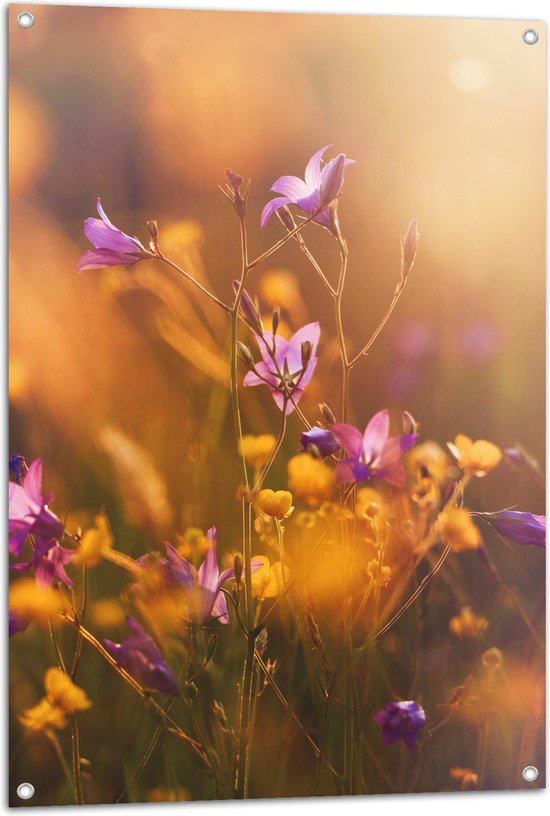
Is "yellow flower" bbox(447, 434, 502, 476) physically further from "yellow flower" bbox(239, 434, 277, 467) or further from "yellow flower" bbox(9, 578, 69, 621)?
"yellow flower" bbox(9, 578, 69, 621)

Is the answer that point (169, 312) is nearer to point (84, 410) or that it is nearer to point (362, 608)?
point (84, 410)

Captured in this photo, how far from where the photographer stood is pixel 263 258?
4.45 ft

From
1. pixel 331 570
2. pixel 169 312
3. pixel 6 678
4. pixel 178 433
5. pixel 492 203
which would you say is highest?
pixel 492 203

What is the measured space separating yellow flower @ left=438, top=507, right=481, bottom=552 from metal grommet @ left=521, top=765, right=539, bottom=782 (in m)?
0.35

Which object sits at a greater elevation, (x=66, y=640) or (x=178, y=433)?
(x=178, y=433)

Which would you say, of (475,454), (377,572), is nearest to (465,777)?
(377,572)

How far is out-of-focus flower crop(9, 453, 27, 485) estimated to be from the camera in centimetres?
131

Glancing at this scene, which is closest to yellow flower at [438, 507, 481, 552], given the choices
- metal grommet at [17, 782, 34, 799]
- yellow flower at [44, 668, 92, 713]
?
yellow flower at [44, 668, 92, 713]

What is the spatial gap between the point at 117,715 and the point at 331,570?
0.36 meters

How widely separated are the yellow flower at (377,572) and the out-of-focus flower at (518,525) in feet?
0.52

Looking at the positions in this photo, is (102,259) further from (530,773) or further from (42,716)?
(530,773)

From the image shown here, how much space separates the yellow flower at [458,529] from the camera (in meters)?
1.39

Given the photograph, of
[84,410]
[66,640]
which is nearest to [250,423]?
[84,410]

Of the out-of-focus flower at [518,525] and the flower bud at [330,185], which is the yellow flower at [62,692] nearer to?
the out-of-focus flower at [518,525]
